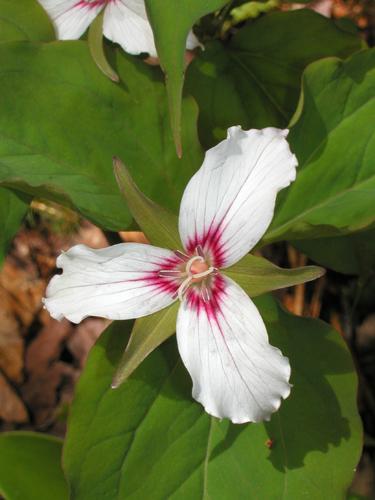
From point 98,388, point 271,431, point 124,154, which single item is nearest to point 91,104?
point 124,154

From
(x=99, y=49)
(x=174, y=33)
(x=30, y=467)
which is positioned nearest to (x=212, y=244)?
(x=174, y=33)

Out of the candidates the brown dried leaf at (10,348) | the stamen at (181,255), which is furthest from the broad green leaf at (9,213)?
the brown dried leaf at (10,348)

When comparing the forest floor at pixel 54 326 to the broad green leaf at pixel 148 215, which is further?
the forest floor at pixel 54 326

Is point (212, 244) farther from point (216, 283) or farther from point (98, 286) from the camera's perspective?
point (98, 286)

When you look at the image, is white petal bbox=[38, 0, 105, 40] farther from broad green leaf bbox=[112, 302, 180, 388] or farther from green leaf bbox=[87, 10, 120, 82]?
broad green leaf bbox=[112, 302, 180, 388]

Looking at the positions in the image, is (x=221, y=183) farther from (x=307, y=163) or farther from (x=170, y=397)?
(x=170, y=397)

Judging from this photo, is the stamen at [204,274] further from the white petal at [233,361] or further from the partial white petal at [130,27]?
the partial white petal at [130,27]
